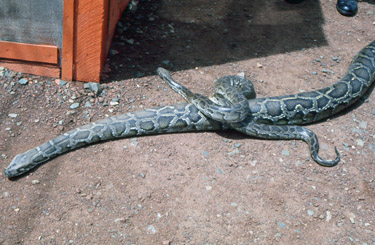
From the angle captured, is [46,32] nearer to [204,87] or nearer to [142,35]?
[142,35]

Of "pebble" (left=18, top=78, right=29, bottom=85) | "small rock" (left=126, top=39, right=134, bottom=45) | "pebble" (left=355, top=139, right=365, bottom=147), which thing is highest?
"small rock" (left=126, top=39, right=134, bottom=45)

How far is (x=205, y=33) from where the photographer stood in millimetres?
9273

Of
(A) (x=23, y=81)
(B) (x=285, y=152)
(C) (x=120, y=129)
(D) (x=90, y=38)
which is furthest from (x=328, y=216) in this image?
(A) (x=23, y=81)

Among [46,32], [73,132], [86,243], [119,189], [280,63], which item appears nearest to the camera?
[86,243]

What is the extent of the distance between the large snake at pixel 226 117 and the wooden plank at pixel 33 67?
4.98 ft

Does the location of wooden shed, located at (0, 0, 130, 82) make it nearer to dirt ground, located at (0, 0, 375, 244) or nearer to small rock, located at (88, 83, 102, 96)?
small rock, located at (88, 83, 102, 96)

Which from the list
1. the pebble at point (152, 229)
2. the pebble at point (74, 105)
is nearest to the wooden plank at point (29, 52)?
the pebble at point (74, 105)

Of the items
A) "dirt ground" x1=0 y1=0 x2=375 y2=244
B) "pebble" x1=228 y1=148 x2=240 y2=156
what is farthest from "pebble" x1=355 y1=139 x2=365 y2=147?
"pebble" x1=228 y1=148 x2=240 y2=156

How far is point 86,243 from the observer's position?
197 inches

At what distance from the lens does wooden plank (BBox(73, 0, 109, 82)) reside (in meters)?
6.61

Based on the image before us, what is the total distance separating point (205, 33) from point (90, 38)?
324 cm

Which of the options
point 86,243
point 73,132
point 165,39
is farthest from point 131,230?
point 165,39

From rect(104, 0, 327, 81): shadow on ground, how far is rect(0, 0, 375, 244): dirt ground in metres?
0.04

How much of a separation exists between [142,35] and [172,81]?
77.1 inches
